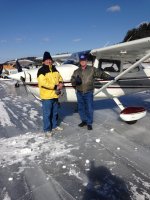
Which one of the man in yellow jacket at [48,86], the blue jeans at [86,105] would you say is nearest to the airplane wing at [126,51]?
the blue jeans at [86,105]

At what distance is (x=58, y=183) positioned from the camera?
2.96 metres

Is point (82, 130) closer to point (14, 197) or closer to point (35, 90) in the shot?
point (35, 90)

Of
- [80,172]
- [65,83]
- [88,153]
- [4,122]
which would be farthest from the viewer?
[4,122]

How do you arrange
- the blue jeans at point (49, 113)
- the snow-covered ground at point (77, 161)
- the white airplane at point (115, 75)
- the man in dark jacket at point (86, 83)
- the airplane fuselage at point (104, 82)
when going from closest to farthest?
1. the snow-covered ground at point (77, 161)
2. the blue jeans at point (49, 113)
3. the man in dark jacket at point (86, 83)
4. the white airplane at point (115, 75)
5. the airplane fuselage at point (104, 82)

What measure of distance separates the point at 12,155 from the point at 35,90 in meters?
2.00

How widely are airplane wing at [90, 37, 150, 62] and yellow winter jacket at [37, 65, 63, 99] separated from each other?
4.39 feet

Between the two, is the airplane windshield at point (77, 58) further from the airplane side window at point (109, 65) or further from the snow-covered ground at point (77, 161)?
the snow-covered ground at point (77, 161)

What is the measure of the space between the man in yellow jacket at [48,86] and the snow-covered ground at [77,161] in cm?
38

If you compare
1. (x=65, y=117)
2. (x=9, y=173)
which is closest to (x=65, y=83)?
(x=65, y=117)

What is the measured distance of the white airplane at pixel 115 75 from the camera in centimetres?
526

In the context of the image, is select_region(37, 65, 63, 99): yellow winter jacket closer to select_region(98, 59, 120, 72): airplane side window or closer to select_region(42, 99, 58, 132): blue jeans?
select_region(42, 99, 58, 132): blue jeans

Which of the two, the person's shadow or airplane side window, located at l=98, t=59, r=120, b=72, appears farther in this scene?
airplane side window, located at l=98, t=59, r=120, b=72

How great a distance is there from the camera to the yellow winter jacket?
465cm

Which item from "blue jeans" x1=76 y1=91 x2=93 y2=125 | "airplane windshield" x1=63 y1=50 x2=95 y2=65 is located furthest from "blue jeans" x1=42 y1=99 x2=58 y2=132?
"airplane windshield" x1=63 y1=50 x2=95 y2=65
